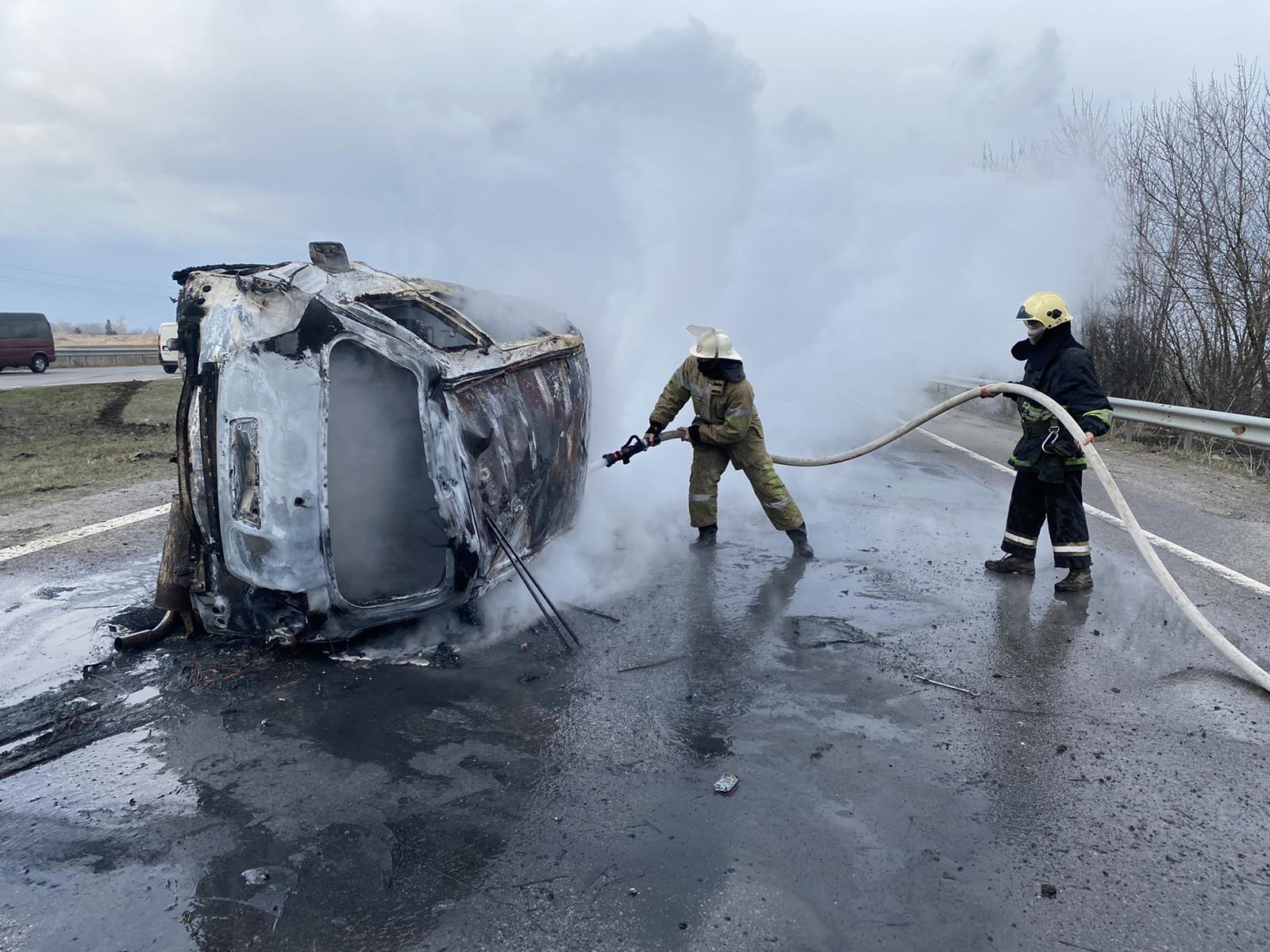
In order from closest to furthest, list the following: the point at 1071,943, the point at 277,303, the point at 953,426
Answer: the point at 1071,943 → the point at 277,303 → the point at 953,426

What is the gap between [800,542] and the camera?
655 centimetres

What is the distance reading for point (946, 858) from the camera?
9.52 feet

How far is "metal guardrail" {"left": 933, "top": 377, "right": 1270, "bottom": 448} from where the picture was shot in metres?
9.14

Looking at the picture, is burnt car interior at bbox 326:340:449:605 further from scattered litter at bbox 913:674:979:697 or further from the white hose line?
the white hose line

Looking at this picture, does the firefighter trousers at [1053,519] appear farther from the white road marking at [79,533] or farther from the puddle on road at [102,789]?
the white road marking at [79,533]

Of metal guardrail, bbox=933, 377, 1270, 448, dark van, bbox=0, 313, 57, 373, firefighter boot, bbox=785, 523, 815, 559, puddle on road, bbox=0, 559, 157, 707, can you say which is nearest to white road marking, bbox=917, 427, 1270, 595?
firefighter boot, bbox=785, 523, 815, 559

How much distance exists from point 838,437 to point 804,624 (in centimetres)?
713

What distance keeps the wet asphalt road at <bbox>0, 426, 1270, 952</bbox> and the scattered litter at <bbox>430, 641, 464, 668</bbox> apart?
6 centimetres

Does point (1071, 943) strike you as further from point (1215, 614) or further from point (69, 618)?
point (69, 618)

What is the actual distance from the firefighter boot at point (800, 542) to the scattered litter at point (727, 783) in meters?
3.23

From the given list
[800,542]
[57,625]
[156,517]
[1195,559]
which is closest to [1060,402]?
[1195,559]

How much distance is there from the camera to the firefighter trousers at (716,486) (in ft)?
21.6

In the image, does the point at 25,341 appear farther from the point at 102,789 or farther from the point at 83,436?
the point at 102,789

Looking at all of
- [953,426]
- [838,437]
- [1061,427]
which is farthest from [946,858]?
[953,426]
